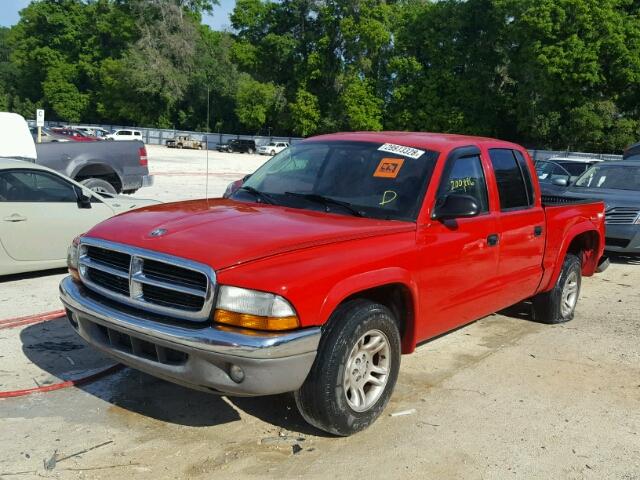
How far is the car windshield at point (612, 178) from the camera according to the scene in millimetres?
10539

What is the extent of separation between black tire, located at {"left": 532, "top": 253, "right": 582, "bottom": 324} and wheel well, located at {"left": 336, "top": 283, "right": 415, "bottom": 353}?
260 centimetres

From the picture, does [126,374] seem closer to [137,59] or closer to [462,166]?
[462,166]

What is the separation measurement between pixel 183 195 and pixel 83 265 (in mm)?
12399

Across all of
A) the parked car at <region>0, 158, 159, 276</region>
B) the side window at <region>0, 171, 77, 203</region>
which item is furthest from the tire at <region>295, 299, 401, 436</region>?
the side window at <region>0, 171, 77, 203</region>

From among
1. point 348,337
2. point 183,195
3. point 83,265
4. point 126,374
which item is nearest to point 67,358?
point 126,374

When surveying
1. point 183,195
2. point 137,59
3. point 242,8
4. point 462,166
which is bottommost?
point 183,195

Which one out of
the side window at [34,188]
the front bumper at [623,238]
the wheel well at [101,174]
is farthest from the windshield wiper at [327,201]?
the wheel well at [101,174]

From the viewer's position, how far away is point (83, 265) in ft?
13.1

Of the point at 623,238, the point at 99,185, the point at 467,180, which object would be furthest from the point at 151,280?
the point at 623,238

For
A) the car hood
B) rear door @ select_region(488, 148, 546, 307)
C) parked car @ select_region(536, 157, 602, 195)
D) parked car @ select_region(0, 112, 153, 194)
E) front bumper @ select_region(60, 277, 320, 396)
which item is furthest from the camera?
parked car @ select_region(536, 157, 602, 195)

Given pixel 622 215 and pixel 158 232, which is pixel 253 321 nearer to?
pixel 158 232

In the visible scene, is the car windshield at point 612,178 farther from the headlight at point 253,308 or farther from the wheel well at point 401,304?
the headlight at point 253,308

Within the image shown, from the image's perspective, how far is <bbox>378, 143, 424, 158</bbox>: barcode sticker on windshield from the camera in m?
4.58

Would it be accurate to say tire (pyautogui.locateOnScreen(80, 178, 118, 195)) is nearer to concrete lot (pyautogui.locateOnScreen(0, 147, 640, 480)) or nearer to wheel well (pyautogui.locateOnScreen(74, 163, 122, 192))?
wheel well (pyautogui.locateOnScreen(74, 163, 122, 192))
